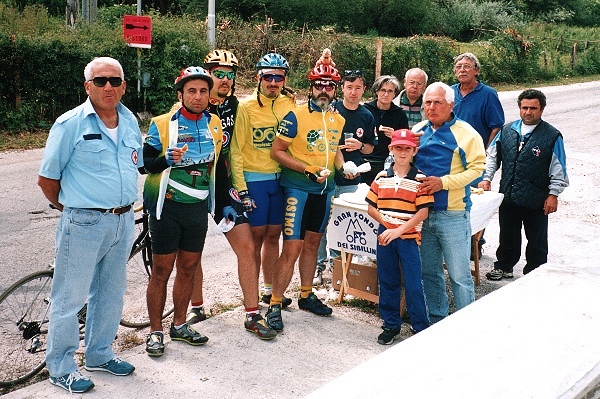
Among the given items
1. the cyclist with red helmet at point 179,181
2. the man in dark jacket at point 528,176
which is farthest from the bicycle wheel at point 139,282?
the man in dark jacket at point 528,176

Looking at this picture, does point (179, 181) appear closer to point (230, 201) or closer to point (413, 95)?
point (230, 201)

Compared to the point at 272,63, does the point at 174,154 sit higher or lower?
lower

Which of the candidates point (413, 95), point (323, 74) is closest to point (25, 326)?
point (323, 74)

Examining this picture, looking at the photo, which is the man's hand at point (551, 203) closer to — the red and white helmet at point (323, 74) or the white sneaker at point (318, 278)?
the white sneaker at point (318, 278)

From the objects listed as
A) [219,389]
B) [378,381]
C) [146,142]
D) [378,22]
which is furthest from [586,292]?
[378,22]

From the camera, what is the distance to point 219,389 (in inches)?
181

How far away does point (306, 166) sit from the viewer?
18.4 feet

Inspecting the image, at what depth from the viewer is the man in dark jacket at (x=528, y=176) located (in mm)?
6637

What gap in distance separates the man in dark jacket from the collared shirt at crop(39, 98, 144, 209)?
379 centimetres

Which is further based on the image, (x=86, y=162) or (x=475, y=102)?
(x=475, y=102)

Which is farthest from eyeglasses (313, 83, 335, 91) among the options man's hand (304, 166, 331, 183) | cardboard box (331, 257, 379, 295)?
cardboard box (331, 257, 379, 295)

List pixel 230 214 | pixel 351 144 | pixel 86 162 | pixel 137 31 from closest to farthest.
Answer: pixel 86 162, pixel 230 214, pixel 351 144, pixel 137 31

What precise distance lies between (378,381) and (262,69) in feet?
11.8

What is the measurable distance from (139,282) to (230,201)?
1479 millimetres
